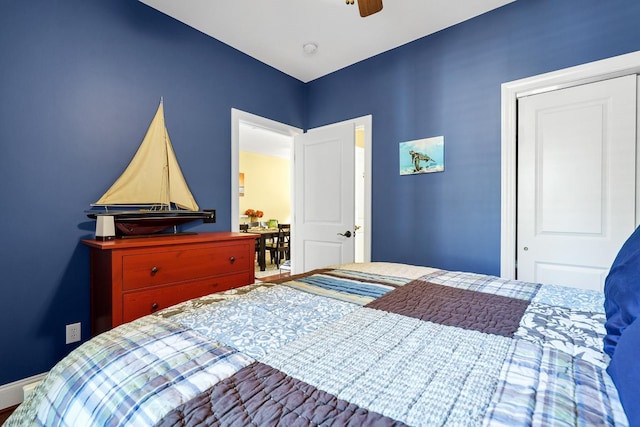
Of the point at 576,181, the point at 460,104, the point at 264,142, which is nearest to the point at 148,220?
the point at 460,104

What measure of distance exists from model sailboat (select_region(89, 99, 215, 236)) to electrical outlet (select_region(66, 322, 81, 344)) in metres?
0.68

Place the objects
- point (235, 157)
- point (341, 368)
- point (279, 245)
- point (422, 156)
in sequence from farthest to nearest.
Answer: point (279, 245) → point (235, 157) → point (422, 156) → point (341, 368)

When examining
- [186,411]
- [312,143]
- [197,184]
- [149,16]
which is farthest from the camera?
[312,143]

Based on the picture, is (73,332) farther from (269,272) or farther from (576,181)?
(576,181)

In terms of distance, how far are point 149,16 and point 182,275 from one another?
80.6 inches

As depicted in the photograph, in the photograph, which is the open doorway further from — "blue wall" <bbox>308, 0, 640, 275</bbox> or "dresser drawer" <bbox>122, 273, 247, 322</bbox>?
"dresser drawer" <bbox>122, 273, 247, 322</bbox>

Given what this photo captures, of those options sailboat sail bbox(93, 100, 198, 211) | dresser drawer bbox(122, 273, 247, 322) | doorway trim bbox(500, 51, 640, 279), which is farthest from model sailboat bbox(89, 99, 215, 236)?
doorway trim bbox(500, 51, 640, 279)

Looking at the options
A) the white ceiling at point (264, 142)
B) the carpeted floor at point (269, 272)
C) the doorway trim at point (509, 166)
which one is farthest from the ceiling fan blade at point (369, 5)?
the carpeted floor at point (269, 272)

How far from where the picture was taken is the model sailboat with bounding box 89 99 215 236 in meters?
2.15

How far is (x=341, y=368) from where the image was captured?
0.66m

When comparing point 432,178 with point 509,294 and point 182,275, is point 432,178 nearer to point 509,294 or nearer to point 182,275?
point 509,294

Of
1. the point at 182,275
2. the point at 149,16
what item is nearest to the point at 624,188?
the point at 182,275

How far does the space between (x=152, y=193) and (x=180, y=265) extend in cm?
67

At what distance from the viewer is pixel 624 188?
1.97 m
